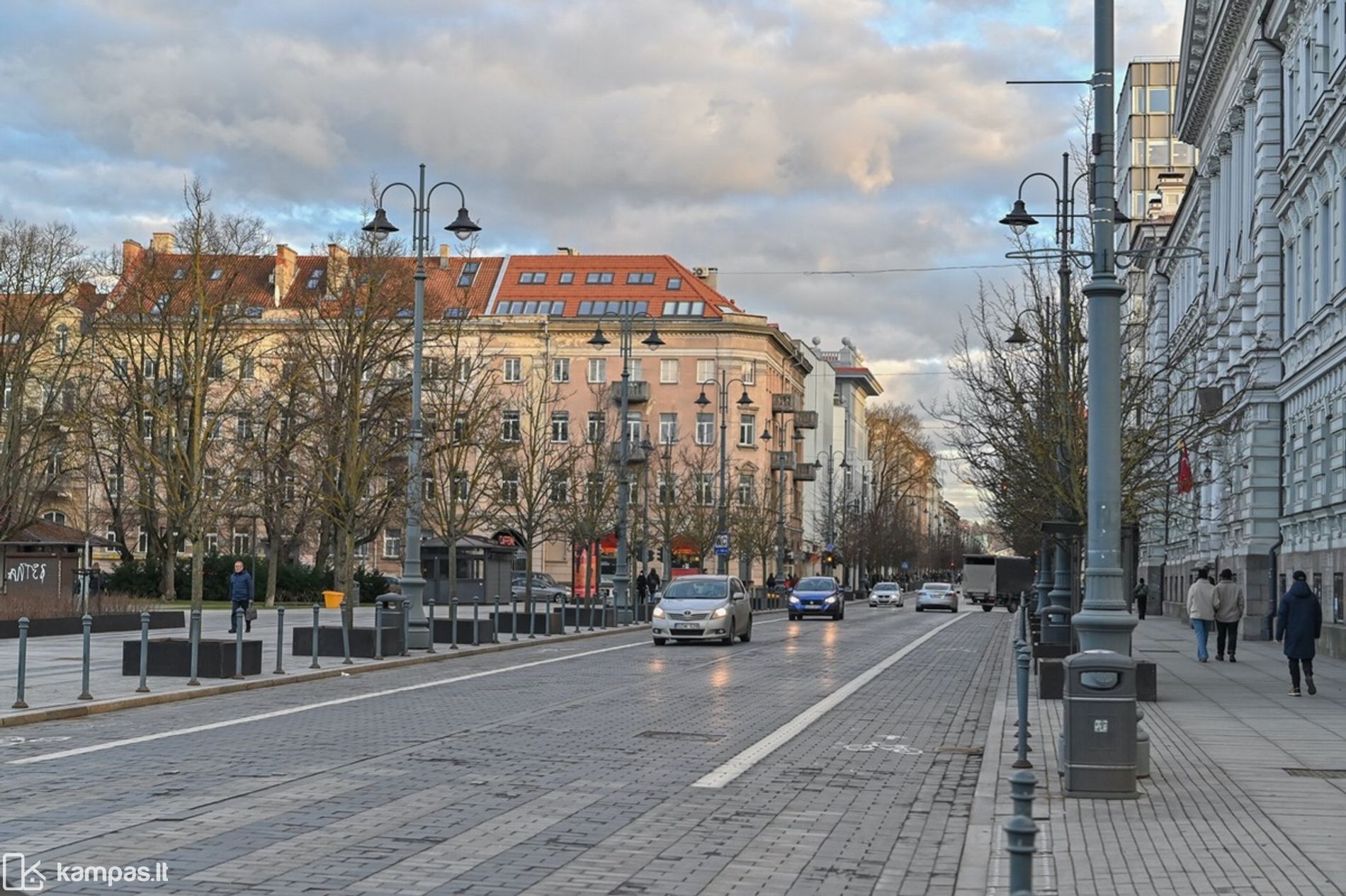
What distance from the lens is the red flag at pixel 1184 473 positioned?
108 feet

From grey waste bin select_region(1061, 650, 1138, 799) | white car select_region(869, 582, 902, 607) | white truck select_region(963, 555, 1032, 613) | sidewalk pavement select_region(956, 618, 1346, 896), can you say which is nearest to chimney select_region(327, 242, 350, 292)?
sidewalk pavement select_region(956, 618, 1346, 896)

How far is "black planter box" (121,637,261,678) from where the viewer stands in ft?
77.8

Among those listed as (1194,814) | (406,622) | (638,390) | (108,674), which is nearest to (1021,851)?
(1194,814)

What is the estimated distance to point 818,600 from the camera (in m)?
61.5

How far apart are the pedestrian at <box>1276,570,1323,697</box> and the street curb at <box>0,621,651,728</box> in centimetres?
1347

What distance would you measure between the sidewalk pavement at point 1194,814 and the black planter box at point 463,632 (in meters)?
16.3

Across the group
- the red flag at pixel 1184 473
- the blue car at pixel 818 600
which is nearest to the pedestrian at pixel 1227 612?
the red flag at pixel 1184 473

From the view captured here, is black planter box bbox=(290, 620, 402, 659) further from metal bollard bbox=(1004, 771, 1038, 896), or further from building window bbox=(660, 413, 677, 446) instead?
building window bbox=(660, 413, 677, 446)

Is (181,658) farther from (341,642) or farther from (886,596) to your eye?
(886,596)

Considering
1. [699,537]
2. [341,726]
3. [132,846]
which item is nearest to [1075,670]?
[132,846]

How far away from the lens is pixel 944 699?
23219 millimetres

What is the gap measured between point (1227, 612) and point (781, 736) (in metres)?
16.7

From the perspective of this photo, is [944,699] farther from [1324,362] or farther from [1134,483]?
[1324,362]

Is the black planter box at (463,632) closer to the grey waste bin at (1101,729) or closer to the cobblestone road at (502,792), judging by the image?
the cobblestone road at (502,792)
